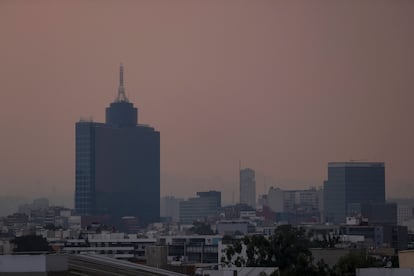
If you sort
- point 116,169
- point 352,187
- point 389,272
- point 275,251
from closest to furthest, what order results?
point 389,272 < point 275,251 < point 352,187 < point 116,169

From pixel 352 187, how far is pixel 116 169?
1224 inches

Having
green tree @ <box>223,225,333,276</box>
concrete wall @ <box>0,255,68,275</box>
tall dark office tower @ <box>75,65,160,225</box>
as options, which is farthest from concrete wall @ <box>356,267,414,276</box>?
tall dark office tower @ <box>75,65,160,225</box>

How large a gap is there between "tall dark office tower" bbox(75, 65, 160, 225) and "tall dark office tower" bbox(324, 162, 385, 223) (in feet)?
71.6

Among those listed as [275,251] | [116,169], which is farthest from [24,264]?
[116,169]

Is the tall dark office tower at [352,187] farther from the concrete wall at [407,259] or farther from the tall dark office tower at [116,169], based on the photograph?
the concrete wall at [407,259]

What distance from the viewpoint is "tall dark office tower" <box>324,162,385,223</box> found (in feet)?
581

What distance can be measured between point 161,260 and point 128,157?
473ft

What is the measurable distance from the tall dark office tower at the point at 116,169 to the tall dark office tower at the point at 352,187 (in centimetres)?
2183

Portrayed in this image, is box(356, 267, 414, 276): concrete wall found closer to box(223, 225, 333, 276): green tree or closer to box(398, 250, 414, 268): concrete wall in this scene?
box(398, 250, 414, 268): concrete wall

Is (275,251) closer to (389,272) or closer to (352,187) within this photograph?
(389,272)

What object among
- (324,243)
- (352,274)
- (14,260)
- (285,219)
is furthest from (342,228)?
(285,219)

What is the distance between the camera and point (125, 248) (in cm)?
9369

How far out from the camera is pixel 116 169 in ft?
654

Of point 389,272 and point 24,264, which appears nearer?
point 389,272
